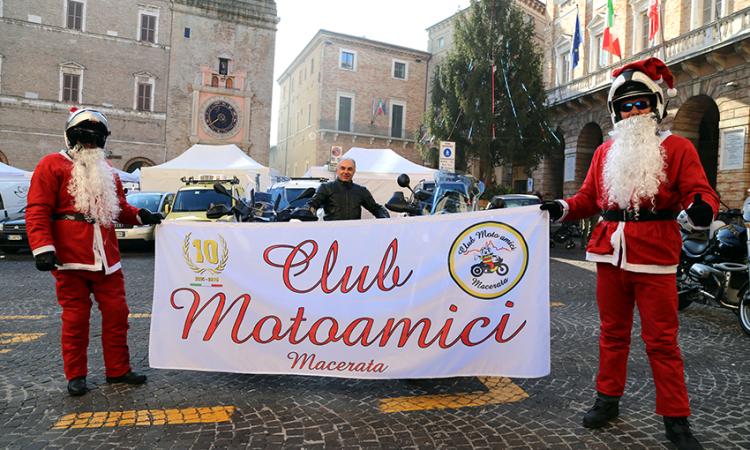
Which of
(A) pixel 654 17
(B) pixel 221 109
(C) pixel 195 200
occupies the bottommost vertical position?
(C) pixel 195 200

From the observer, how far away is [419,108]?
139ft

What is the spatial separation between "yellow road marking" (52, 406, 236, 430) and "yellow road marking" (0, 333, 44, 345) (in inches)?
85.6

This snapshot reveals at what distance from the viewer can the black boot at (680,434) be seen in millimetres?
2818

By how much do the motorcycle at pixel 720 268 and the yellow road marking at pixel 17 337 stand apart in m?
6.66

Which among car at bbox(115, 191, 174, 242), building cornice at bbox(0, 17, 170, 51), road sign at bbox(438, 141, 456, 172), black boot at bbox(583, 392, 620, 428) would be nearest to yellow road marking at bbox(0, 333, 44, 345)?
black boot at bbox(583, 392, 620, 428)

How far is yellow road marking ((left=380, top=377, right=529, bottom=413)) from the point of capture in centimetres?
346

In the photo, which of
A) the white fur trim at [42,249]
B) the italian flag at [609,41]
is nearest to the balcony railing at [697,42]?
the italian flag at [609,41]

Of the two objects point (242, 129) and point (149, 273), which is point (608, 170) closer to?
point (149, 273)

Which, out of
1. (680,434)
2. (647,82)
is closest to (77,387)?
(680,434)

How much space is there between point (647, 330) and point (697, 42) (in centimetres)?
2015

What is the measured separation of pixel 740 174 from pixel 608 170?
56.3 feet

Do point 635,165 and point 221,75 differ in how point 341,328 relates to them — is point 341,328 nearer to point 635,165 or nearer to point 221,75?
point 635,165

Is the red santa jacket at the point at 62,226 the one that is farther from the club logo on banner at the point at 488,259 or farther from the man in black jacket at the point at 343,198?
the club logo on banner at the point at 488,259

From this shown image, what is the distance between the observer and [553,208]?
345 centimetres
